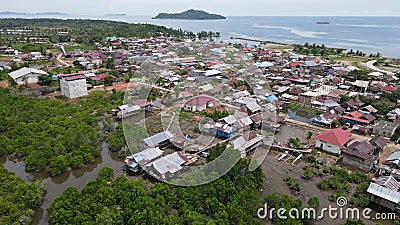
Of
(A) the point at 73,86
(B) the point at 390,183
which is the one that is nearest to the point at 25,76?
(A) the point at 73,86

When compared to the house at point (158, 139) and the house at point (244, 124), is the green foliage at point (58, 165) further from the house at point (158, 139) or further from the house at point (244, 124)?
the house at point (244, 124)

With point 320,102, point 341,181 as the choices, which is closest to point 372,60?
point 320,102

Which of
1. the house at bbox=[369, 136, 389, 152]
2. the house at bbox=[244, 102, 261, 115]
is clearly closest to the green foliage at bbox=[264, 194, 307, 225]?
the house at bbox=[369, 136, 389, 152]

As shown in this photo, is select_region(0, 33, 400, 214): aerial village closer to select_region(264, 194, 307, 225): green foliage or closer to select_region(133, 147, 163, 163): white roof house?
select_region(133, 147, 163, 163): white roof house

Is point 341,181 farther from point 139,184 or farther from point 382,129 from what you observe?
point 139,184

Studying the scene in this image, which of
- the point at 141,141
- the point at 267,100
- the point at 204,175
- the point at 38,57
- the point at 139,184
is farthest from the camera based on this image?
the point at 38,57

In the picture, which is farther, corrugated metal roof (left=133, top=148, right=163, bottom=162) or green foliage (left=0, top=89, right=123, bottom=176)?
green foliage (left=0, top=89, right=123, bottom=176)

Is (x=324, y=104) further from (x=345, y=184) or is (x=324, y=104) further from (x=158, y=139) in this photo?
(x=158, y=139)
